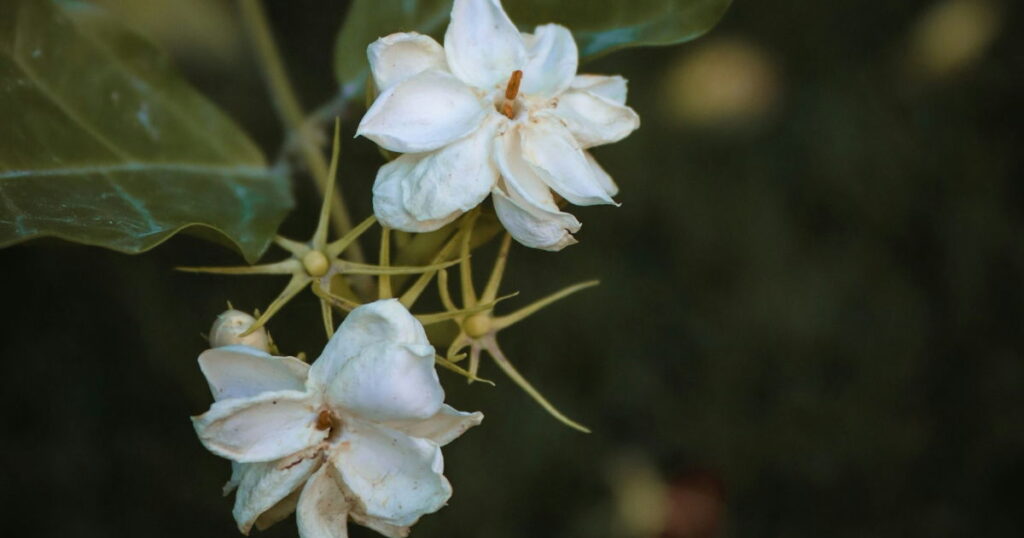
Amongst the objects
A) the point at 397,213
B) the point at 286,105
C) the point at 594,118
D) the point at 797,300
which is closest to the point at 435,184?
the point at 397,213

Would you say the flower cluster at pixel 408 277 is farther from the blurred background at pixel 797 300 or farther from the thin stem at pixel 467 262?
the blurred background at pixel 797 300

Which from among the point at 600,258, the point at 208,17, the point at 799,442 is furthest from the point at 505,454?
the point at 208,17

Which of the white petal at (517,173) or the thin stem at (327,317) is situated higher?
the white petal at (517,173)

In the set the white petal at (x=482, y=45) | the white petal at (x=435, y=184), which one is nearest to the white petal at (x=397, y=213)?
the white petal at (x=435, y=184)

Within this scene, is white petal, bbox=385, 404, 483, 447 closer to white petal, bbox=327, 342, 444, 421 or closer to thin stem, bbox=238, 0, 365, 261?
white petal, bbox=327, 342, 444, 421

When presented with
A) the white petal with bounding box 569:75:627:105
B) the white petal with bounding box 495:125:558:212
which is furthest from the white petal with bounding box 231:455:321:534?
the white petal with bounding box 569:75:627:105

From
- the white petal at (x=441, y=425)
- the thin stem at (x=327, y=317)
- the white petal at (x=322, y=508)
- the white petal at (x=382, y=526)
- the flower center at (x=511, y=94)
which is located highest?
the flower center at (x=511, y=94)
